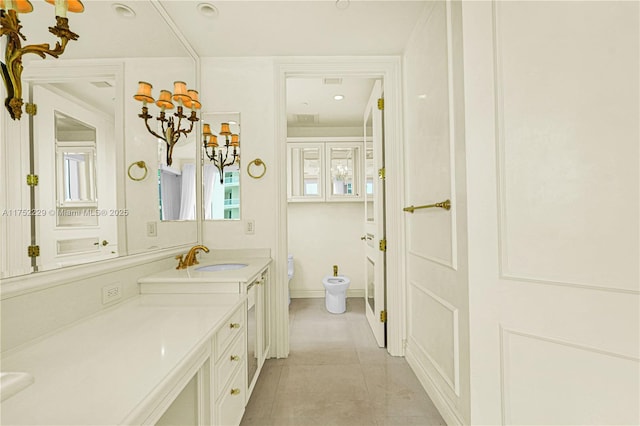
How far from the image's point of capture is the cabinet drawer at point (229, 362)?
3.67 feet

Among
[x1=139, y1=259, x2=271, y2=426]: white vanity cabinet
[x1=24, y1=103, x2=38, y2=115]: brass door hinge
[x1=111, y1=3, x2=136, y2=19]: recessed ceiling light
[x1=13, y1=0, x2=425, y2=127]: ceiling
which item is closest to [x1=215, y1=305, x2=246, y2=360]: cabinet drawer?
[x1=139, y1=259, x2=271, y2=426]: white vanity cabinet

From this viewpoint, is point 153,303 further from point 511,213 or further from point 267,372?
point 511,213

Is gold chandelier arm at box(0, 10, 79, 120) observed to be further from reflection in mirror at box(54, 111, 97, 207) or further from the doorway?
the doorway

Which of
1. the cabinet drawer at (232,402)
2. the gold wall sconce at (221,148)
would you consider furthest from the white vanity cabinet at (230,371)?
the gold wall sconce at (221,148)

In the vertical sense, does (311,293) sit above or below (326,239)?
below

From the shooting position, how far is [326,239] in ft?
13.4

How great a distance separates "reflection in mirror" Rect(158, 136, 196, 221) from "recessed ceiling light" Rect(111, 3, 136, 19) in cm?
65

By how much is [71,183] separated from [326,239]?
10.7 feet

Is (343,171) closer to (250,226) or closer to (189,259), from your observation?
(250,226)

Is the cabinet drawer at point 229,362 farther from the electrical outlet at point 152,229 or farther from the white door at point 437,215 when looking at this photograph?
the white door at point 437,215

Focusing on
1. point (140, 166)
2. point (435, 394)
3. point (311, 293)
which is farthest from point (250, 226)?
point (311, 293)

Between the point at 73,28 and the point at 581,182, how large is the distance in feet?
6.55

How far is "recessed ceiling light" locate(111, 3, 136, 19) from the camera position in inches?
53.2

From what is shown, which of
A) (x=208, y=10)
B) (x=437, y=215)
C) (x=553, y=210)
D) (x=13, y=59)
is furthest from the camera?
(x=208, y=10)
